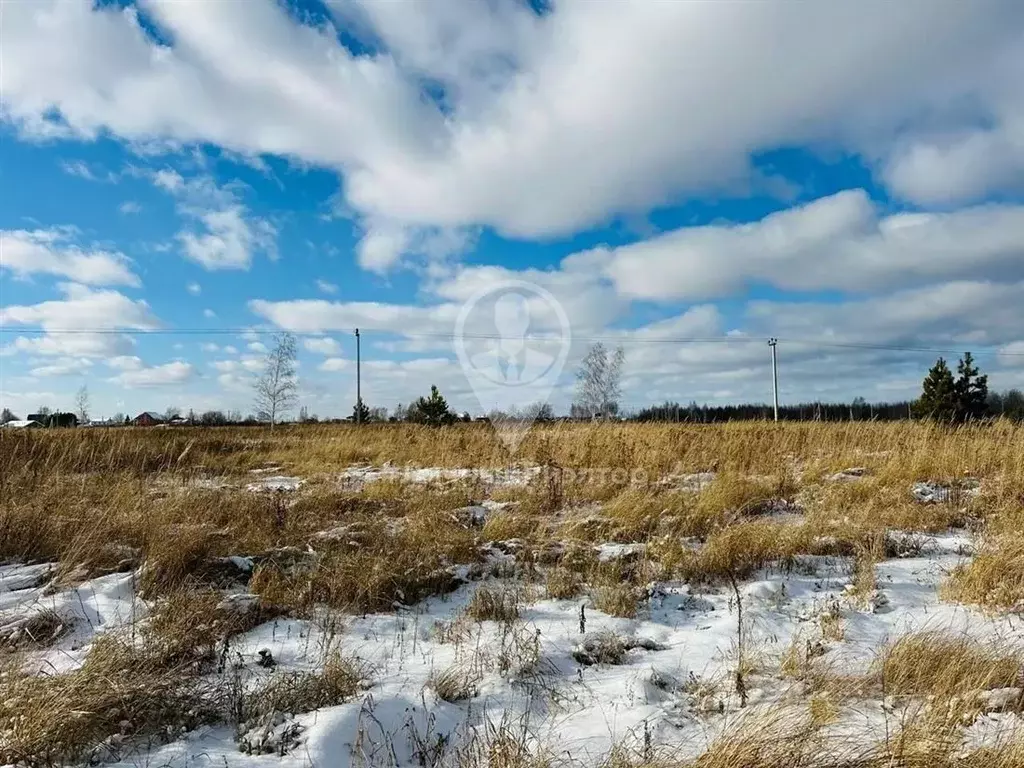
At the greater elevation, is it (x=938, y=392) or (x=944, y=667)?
(x=938, y=392)

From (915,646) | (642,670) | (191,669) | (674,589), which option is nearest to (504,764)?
(642,670)

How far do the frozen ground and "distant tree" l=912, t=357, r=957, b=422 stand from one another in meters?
28.2

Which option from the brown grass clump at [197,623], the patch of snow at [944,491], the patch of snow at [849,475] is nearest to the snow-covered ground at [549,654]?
the brown grass clump at [197,623]

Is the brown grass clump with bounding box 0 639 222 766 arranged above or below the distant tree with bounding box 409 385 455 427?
below

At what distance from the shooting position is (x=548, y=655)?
3264 millimetres

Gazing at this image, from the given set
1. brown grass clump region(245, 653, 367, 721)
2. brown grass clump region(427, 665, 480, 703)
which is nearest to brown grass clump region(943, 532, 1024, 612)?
brown grass clump region(427, 665, 480, 703)

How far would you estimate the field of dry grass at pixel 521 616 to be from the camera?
94.7 inches

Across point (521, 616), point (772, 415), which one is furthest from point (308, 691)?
point (772, 415)

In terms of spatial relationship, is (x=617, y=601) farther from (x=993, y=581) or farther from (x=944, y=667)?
(x=993, y=581)

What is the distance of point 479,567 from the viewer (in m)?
4.80

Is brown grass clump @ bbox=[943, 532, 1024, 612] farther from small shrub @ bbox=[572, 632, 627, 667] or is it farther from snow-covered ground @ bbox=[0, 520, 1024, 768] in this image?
small shrub @ bbox=[572, 632, 627, 667]

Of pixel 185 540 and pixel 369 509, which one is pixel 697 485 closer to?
pixel 369 509

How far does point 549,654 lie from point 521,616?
1.90ft

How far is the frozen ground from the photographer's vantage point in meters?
2.46
